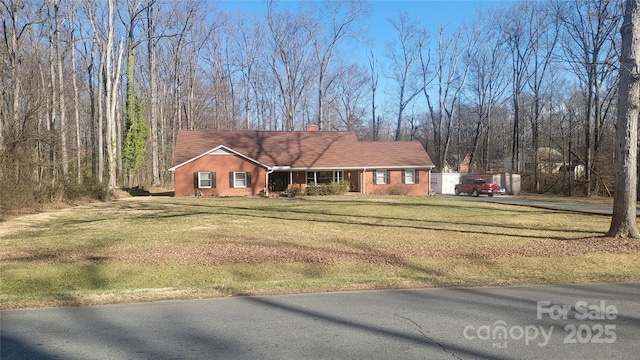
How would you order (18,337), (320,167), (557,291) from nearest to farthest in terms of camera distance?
(18,337), (557,291), (320,167)

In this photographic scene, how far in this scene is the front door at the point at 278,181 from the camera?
33.6 meters

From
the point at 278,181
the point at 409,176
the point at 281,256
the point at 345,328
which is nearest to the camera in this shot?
the point at 345,328

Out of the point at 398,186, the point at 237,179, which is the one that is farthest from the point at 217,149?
the point at 398,186

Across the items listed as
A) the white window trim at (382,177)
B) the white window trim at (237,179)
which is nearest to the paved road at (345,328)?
the white window trim at (237,179)

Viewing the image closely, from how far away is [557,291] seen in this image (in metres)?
6.55

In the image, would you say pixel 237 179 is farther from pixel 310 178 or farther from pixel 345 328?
pixel 345 328

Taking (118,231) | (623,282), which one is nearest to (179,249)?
(118,231)

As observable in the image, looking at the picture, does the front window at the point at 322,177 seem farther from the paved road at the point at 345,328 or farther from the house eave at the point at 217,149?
the paved road at the point at 345,328

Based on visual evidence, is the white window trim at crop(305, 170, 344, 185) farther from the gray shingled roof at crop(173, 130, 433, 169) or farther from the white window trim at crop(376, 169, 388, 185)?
the white window trim at crop(376, 169, 388, 185)

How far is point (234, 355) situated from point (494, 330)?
293cm

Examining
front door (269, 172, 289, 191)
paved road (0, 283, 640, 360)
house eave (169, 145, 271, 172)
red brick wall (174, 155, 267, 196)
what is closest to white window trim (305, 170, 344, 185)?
front door (269, 172, 289, 191)

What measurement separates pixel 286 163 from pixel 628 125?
24713 mm

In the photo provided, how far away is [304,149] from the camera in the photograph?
3553 centimetres

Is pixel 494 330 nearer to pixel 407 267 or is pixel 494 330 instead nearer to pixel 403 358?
pixel 403 358
